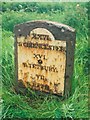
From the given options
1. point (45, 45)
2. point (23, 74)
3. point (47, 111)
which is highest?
point (45, 45)

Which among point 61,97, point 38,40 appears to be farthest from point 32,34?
point 61,97

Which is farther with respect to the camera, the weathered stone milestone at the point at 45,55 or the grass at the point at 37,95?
the grass at the point at 37,95

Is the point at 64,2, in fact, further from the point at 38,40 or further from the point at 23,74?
the point at 23,74

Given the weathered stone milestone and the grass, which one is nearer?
the weathered stone milestone

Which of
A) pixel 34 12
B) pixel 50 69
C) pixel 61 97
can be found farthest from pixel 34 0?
pixel 61 97

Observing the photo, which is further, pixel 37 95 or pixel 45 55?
pixel 37 95

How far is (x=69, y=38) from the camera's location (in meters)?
3.72

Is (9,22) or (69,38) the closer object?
(69,38)

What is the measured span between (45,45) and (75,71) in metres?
0.35

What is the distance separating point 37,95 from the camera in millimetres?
4031

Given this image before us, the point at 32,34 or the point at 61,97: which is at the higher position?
the point at 32,34

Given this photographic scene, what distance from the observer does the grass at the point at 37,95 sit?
387cm

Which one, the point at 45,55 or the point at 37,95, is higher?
the point at 45,55

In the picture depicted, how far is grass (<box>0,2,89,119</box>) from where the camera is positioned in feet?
12.7
